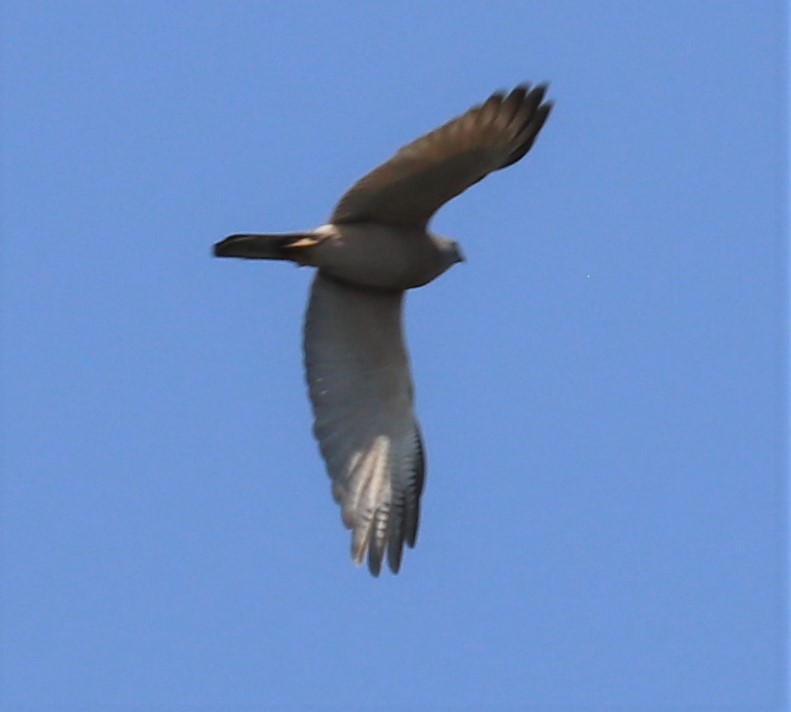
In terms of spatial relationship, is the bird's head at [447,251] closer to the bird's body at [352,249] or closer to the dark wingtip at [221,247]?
the bird's body at [352,249]

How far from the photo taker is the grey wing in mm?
13086

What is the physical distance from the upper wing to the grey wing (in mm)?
592

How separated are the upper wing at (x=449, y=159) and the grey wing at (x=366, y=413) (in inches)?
23.3

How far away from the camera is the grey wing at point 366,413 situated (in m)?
13.1

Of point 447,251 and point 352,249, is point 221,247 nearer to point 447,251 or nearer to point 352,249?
point 352,249

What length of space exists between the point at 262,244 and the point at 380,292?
787 mm

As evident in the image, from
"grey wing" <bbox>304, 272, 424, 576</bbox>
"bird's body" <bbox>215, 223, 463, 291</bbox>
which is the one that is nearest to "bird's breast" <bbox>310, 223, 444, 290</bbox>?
"bird's body" <bbox>215, 223, 463, 291</bbox>

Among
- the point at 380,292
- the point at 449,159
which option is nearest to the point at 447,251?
the point at 380,292

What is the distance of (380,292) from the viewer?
1331cm

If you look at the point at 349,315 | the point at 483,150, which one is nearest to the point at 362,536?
the point at 349,315

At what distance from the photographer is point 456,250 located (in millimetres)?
13258

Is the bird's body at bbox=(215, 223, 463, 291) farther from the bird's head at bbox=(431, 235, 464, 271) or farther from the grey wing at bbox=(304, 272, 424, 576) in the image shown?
the grey wing at bbox=(304, 272, 424, 576)

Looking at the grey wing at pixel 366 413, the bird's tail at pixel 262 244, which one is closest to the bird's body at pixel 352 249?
the bird's tail at pixel 262 244

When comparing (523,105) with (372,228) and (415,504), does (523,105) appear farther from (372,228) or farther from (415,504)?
(415,504)
